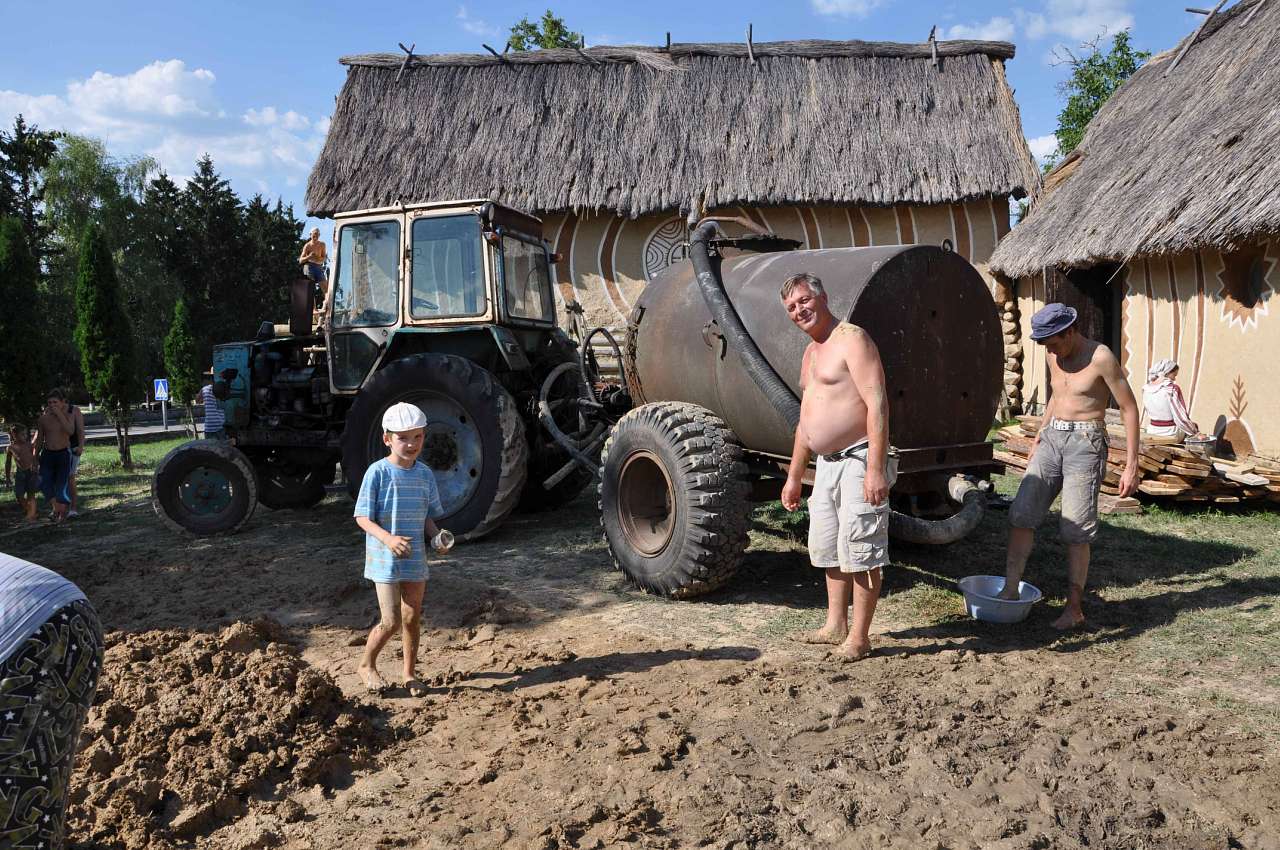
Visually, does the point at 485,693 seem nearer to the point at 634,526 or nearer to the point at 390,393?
the point at 634,526

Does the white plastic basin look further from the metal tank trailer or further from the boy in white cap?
the boy in white cap

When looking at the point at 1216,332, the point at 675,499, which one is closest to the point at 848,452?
the point at 675,499

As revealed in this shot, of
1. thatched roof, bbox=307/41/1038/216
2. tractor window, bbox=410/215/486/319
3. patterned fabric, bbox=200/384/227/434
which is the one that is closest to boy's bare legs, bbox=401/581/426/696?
tractor window, bbox=410/215/486/319

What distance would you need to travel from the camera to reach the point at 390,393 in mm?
6703

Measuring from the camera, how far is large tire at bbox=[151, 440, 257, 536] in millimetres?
7324

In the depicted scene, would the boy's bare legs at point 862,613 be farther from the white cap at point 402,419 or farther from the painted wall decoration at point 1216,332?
the painted wall decoration at point 1216,332

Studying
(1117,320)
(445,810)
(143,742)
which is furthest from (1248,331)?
(143,742)

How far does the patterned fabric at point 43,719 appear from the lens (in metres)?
1.62

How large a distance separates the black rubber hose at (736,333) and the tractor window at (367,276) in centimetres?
260

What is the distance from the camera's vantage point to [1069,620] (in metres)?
4.49

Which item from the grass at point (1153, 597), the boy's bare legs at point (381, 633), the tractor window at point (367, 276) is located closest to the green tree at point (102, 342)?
the tractor window at point (367, 276)

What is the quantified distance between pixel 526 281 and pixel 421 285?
3.02ft

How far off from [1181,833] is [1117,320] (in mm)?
10259

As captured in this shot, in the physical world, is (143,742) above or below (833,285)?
below
